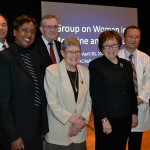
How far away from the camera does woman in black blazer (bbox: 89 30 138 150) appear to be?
7.74ft

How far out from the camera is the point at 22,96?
2033mm

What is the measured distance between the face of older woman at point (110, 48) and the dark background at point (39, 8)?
2944 millimetres

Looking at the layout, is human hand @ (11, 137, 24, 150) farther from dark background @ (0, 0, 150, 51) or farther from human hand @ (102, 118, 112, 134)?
dark background @ (0, 0, 150, 51)

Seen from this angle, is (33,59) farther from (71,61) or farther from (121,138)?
(121,138)

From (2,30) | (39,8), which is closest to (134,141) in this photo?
(2,30)

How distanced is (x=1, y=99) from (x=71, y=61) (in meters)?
0.63

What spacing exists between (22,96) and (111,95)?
0.74 m

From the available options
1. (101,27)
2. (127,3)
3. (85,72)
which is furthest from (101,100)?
(127,3)

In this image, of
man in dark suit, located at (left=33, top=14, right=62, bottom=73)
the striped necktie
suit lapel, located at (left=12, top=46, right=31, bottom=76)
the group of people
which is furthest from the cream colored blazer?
man in dark suit, located at (left=33, top=14, right=62, bottom=73)

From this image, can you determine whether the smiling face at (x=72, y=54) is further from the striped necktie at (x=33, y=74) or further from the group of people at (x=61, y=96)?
the striped necktie at (x=33, y=74)

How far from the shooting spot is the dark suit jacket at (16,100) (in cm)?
197

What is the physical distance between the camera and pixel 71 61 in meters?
2.28

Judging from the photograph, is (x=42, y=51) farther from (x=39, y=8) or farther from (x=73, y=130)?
(x=39, y=8)

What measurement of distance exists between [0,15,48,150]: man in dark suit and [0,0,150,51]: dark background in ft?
9.64
